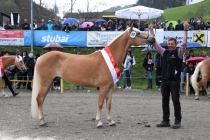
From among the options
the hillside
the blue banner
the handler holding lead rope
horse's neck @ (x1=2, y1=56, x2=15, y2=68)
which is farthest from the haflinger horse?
the hillside

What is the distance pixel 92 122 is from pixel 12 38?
55.5 feet

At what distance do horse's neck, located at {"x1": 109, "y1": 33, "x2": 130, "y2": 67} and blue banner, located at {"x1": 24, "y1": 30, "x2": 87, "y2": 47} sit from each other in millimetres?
15381

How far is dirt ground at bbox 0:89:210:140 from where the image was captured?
304 inches

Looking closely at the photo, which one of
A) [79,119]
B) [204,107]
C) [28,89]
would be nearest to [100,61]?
[79,119]

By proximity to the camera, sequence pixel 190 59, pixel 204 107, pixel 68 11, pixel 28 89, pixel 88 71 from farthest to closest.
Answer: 1. pixel 68 11
2. pixel 28 89
3. pixel 190 59
4. pixel 204 107
5. pixel 88 71

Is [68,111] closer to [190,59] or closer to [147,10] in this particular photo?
[190,59]

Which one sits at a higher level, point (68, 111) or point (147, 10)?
point (147, 10)

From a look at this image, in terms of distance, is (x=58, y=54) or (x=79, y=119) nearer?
(x=58, y=54)

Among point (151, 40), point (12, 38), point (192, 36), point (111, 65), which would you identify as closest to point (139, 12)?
point (192, 36)

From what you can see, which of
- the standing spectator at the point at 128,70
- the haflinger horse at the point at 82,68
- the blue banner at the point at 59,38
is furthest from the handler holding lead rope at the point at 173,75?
the blue banner at the point at 59,38

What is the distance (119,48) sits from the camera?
9047mm

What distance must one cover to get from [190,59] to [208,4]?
57408mm

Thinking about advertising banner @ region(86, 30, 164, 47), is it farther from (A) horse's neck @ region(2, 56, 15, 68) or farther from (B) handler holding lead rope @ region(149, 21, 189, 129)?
(B) handler holding lead rope @ region(149, 21, 189, 129)

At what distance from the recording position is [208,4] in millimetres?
70562
